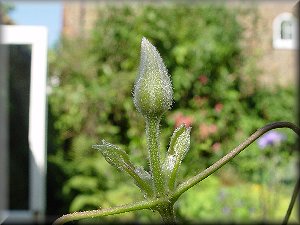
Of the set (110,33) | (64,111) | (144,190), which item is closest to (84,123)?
(64,111)

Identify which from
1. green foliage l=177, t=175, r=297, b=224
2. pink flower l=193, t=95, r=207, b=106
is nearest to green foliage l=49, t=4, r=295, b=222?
pink flower l=193, t=95, r=207, b=106

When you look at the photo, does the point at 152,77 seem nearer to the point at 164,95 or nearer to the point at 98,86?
the point at 164,95

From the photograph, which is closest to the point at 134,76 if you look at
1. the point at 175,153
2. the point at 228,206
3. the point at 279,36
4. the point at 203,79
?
the point at 203,79

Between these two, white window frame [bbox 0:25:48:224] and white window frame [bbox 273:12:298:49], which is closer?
white window frame [bbox 0:25:48:224]

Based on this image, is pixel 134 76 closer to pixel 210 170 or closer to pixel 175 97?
pixel 175 97

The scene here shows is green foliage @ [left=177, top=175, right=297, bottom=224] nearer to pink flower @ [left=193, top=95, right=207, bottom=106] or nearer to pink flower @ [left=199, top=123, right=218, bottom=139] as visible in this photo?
pink flower @ [left=199, top=123, right=218, bottom=139]

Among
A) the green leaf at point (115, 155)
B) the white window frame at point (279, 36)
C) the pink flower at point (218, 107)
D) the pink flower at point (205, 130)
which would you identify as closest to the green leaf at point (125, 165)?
the green leaf at point (115, 155)

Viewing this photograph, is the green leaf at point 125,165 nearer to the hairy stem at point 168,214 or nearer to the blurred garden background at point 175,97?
the hairy stem at point 168,214
